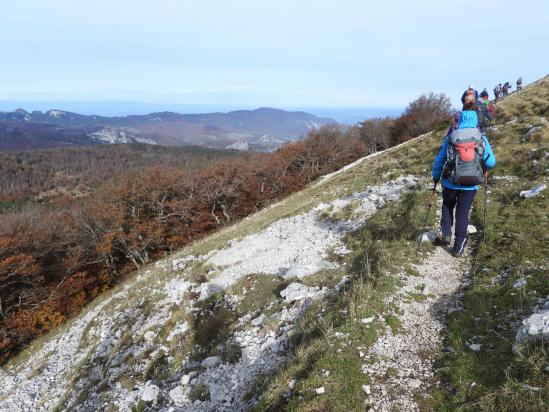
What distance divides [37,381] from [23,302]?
30.9 m

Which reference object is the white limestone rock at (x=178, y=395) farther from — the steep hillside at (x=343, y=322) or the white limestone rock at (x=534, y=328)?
the white limestone rock at (x=534, y=328)

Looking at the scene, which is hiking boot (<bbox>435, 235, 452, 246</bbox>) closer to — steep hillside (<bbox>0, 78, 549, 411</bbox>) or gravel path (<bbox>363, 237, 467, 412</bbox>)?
steep hillside (<bbox>0, 78, 549, 411</bbox>)

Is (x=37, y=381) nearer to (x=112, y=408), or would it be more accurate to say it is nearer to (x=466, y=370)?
(x=112, y=408)

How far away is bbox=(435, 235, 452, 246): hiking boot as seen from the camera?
30.2 feet

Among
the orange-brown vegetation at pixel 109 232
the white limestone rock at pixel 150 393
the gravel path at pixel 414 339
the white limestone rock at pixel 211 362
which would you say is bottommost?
the orange-brown vegetation at pixel 109 232

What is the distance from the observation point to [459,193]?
8258 millimetres

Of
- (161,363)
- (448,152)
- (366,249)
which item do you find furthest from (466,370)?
(161,363)

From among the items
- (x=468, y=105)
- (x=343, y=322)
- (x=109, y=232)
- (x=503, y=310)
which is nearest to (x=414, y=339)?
(x=343, y=322)

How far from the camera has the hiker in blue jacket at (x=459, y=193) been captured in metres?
7.88

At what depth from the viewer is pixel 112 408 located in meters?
8.76

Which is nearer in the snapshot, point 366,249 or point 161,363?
point 161,363

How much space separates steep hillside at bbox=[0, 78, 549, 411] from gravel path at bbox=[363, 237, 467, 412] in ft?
0.08

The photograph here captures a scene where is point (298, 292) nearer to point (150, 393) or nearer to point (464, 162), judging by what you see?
point (150, 393)

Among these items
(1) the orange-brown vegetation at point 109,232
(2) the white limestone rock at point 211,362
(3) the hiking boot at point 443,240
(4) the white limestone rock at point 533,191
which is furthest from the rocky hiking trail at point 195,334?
(1) the orange-brown vegetation at point 109,232
